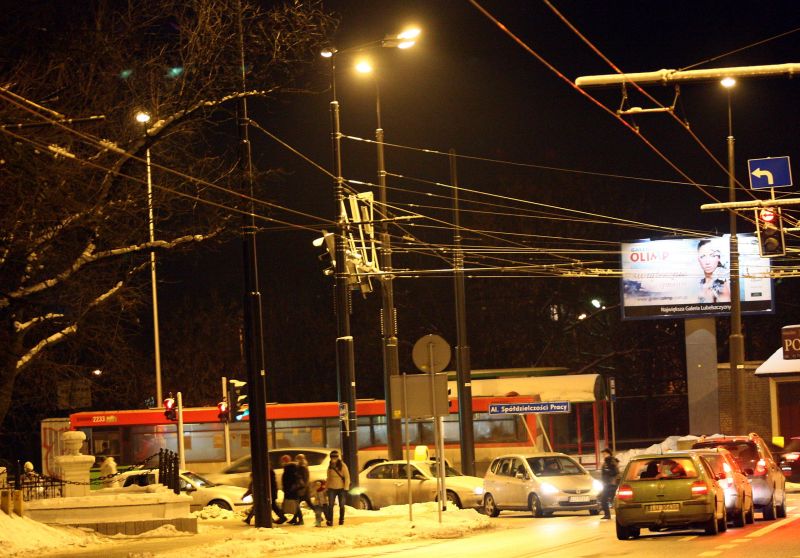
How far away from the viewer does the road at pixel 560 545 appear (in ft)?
55.7

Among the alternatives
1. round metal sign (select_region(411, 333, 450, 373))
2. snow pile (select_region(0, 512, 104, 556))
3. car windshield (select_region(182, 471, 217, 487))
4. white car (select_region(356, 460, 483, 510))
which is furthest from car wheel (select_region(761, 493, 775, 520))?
car windshield (select_region(182, 471, 217, 487))

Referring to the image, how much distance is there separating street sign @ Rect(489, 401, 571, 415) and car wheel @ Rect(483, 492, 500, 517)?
8908mm

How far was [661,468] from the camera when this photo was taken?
64.5 feet

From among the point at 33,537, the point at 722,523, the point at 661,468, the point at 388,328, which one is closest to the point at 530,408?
the point at 388,328

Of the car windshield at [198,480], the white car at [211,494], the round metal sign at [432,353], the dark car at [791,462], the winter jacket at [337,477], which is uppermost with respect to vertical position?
the round metal sign at [432,353]

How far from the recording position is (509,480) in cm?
2891

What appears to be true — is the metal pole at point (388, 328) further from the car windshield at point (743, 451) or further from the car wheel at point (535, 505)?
the car windshield at point (743, 451)

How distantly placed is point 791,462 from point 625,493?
18769mm

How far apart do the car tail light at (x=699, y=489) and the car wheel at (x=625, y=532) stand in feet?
3.82

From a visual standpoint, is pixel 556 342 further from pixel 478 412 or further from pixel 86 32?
pixel 86 32

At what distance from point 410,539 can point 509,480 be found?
7689 mm

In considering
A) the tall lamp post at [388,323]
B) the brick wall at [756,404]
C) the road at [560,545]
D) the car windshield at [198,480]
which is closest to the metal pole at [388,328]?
the tall lamp post at [388,323]

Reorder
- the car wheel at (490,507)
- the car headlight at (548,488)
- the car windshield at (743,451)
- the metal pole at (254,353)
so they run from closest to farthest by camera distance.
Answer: the metal pole at (254,353) < the car windshield at (743,451) < the car headlight at (548,488) < the car wheel at (490,507)

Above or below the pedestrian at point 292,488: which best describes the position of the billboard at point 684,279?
above
